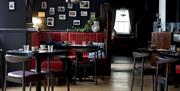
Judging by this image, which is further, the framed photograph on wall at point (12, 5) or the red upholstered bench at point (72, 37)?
the red upholstered bench at point (72, 37)

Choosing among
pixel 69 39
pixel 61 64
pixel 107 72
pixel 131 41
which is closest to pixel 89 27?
pixel 69 39

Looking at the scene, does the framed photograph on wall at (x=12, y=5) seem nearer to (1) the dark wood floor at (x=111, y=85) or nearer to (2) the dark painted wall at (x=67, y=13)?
(1) the dark wood floor at (x=111, y=85)

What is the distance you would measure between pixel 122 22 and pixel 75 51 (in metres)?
11.2

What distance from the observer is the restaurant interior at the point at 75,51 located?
5.95m

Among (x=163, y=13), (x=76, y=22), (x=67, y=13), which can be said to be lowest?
(x=76, y=22)

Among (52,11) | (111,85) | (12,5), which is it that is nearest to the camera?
(12,5)

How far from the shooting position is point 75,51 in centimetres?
916

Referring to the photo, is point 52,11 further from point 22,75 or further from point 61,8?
point 22,75

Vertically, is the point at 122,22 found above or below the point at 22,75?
above

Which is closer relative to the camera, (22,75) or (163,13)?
(22,75)

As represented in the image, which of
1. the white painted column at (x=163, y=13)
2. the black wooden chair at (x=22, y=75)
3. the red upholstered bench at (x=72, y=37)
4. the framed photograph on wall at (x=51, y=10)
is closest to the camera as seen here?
the black wooden chair at (x=22, y=75)

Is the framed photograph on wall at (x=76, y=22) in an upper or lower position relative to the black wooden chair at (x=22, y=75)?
upper

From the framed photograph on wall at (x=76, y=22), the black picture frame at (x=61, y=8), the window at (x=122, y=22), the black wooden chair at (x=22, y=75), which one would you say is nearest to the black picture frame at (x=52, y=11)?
the black picture frame at (x=61, y=8)

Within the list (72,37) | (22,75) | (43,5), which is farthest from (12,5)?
(43,5)
